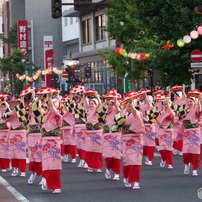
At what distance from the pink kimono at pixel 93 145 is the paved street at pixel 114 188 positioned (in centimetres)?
32

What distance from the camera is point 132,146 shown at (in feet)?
39.3

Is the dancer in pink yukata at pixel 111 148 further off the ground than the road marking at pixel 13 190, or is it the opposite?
the dancer in pink yukata at pixel 111 148

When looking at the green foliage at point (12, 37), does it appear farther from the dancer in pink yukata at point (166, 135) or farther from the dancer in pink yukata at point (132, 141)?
the dancer in pink yukata at point (132, 141)

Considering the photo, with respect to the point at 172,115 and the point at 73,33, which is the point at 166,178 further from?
the point at 73,33

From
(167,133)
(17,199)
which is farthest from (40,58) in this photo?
(17,199)

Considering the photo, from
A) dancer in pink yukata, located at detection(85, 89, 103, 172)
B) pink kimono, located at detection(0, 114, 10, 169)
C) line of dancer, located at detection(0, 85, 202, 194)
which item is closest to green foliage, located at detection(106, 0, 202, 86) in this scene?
line of dancer, located at detection(0, 85, 202, 194)

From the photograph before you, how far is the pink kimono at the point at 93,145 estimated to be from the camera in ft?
48.8

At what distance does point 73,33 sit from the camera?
6134 centimetres

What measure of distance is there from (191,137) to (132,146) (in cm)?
238

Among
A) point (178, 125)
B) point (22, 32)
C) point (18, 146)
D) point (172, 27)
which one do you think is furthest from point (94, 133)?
point (22, 32)

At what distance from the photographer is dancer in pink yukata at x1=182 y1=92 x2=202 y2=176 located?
45.4ft

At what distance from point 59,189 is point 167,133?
198 inches

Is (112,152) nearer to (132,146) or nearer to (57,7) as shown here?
(132,146)

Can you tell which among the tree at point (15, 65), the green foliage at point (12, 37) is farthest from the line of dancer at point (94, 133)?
the green foliage at point (12, 37)
